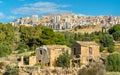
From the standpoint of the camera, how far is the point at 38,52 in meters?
33.7

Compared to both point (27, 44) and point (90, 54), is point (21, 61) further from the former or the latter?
point (27, 44)

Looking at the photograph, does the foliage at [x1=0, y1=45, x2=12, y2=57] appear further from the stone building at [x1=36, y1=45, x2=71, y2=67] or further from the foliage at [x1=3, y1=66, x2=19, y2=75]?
the foliage at [x1=3, y1=66, x2=19, y2=75]

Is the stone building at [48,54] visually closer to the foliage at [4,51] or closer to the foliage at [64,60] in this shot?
the foliage at [64,60]

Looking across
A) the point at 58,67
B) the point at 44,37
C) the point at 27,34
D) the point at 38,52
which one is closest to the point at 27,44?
the point at 27,34

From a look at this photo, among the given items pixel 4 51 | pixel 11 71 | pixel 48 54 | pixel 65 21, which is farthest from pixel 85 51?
pixel 65 21

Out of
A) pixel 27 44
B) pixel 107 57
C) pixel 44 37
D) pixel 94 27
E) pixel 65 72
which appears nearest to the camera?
pixel 65 72

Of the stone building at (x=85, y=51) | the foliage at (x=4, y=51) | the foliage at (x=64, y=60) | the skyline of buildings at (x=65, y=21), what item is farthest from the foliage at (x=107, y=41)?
the skyline of buildings at (x=65, y=21)

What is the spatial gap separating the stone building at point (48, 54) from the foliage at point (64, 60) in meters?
0.92

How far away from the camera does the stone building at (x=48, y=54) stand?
32.9 metres

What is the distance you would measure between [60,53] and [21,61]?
4.22 metres

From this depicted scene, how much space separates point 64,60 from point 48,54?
2.48m

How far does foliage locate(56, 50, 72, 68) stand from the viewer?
103 ft

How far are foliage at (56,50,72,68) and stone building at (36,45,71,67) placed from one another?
92 centimetres

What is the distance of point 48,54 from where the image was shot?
33.2 meters
